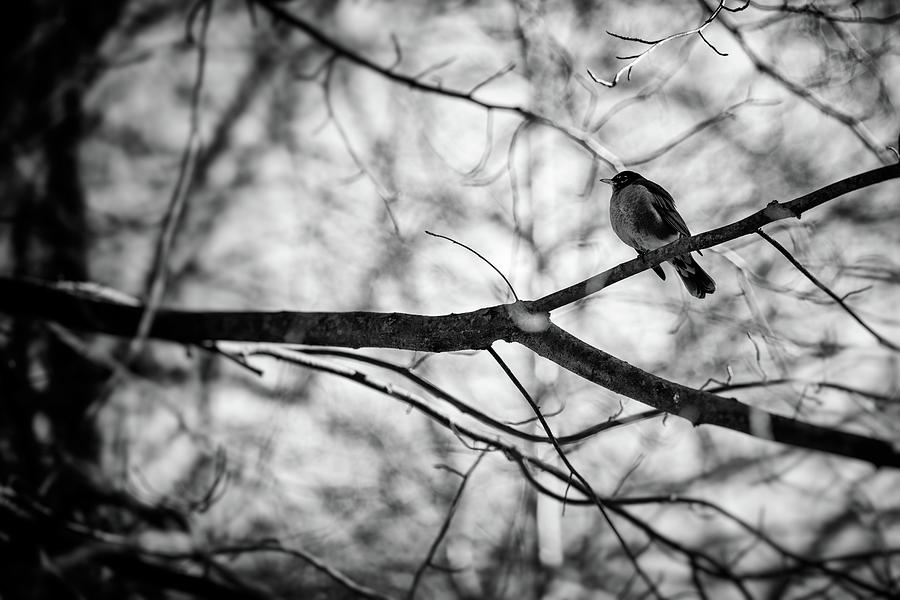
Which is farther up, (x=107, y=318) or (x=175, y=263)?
(x=175, y=263)

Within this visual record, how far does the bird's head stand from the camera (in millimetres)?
2330

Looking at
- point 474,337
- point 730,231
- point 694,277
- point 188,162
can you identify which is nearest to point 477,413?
point 474,337

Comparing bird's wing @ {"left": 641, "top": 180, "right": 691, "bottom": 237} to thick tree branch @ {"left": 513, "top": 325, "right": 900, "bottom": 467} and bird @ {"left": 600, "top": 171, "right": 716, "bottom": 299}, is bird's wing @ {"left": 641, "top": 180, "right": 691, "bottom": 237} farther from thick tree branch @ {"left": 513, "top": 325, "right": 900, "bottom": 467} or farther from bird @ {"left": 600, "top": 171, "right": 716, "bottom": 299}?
thick tree branch @ {"left": 513, "top": 325, "right": 900, "bottom": 467}

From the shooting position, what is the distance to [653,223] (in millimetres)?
2113

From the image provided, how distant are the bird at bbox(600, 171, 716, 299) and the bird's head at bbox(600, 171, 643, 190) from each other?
0.30ft

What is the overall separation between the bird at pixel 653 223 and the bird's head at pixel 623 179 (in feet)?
0.30

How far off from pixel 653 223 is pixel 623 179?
346mm

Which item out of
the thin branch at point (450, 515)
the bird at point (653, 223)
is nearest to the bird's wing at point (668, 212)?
the bird at point (653, 223)

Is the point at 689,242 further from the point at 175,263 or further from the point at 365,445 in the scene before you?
the point at 175,263

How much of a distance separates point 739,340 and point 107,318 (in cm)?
269

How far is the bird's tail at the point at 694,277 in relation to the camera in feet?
6.65

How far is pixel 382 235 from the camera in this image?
122 inches

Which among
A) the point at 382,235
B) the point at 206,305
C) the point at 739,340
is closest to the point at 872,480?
the point at 739,340

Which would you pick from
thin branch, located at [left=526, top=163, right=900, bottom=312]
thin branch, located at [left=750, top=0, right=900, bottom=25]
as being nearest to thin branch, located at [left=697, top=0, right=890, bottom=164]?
thin branch, located at [left=750, top=0, right=900, bottom=25]
